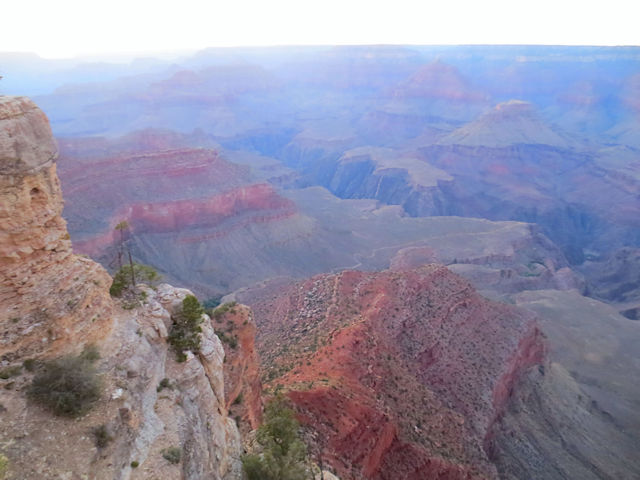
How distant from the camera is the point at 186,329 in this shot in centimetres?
1620

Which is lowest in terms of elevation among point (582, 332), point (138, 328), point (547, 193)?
point (547, 193)

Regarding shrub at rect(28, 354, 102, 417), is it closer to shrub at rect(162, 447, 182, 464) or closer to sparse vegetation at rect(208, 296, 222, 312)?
shrub at rect(162, 447, 182, 464)

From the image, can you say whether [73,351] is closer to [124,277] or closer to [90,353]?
[90,353]

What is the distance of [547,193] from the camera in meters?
120

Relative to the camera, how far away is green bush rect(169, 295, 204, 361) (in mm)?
15731

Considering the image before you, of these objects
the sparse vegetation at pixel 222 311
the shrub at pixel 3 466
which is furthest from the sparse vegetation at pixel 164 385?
the sparse vegetation at pixel 222 311

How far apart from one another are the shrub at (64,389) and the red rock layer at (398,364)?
1159 cm

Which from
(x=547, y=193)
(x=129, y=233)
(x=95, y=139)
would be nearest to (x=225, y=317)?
(x=129, y=233)

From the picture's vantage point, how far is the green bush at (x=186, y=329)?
15731 mm

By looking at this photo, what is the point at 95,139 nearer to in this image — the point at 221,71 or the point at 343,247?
the point at 343,247

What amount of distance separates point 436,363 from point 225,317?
Result: 55.5 feet

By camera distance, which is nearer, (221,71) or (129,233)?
(129,233)

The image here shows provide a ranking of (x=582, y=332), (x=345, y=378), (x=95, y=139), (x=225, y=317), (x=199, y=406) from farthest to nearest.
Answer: (x=95, y=139)
(x=582, y=332)
(x=345, y=378)
(x=225, y=317)
(x=199, y=406)

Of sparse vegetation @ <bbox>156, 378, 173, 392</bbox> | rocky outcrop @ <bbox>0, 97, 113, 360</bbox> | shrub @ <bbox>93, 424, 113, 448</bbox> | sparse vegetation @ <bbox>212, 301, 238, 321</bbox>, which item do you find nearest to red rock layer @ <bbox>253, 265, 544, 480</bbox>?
sparse vegetation @ <bbox>212, 301, 238, 321</bbox>
